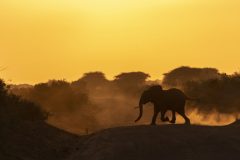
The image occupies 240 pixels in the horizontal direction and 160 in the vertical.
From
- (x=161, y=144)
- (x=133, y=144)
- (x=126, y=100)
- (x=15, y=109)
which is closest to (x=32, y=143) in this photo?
(x=133, y=144)

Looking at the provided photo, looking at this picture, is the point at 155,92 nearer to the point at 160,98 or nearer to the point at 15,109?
the point at 160,98

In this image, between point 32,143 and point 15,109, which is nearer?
point 32,143

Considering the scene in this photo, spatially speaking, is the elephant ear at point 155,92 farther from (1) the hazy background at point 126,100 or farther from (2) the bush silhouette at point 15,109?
(1) the hazy background at point 126,100

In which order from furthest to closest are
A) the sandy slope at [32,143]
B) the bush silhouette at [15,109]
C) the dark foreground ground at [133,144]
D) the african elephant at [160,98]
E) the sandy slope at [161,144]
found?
the african elephant at [160,98] → the bush silhouette at [15,109] → the sandy slope at [32,143] → the dark foreground ground at [133,144] → the sandy slope at [161,144]

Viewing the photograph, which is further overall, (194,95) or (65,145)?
(194,95)

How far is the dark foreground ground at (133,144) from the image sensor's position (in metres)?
25.1

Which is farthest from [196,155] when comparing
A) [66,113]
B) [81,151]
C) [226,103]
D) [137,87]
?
[137,87]

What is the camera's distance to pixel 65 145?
98.1ft

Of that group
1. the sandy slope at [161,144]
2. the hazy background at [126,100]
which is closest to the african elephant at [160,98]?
the sandy slope at [161,144]

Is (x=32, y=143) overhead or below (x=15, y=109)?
below

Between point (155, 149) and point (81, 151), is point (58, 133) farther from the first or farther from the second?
point (155, 149)

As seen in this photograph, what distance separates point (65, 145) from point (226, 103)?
1251 inches

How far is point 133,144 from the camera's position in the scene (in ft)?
85.0

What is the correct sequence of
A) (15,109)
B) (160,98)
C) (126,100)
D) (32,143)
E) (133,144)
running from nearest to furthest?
(133,144)
(32,143)
(160,98)
(15,109)
(126,100)
